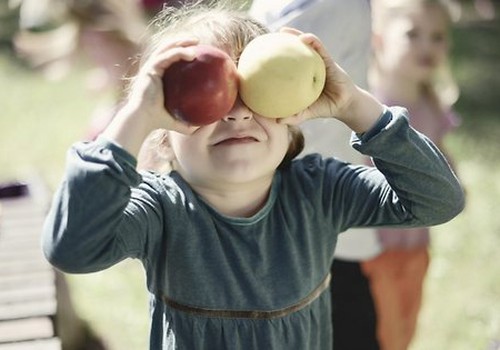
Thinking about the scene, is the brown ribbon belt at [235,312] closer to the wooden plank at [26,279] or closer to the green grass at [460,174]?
the wooden plank at [26,279]

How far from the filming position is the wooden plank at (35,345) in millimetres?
2904

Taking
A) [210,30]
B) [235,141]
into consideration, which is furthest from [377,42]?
[235,141]

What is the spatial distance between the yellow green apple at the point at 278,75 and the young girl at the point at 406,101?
128 cm

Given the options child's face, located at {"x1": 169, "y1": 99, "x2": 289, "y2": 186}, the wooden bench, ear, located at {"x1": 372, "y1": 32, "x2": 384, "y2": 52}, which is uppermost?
child's face, located at {"x1": 169, "y1": 99, "x2": 289, "y2": 186}

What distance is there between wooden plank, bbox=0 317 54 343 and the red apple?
51.9 inches

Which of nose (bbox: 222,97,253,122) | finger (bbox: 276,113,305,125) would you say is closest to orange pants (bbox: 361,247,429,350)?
finger (bbox: 276,113,305,125)

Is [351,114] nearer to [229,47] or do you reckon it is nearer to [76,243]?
[229,47]

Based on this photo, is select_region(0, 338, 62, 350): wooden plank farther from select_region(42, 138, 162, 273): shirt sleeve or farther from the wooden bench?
select_region(42, 138, 162, 273): shirt sleeve

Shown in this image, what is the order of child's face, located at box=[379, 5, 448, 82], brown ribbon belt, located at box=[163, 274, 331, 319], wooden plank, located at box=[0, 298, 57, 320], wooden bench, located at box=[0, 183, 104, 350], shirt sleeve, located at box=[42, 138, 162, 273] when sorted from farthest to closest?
child's face, located at box=[379, 5, 448, 82] → wooden plank, located at box=[0, 298, 57, 320] → wooden bench, located at box=[0, 183, 104, 350] → brown ribbon belt, located at box=[163, 274, 331, 319] → shirt sleeve, located at box=[42, 138, 162, 273]

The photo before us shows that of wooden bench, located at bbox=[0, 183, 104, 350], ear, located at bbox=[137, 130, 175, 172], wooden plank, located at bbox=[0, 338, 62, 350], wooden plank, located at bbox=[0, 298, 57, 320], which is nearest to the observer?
ear, located at bbox=[137, 130, 175, 172]

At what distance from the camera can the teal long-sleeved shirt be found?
198 cm

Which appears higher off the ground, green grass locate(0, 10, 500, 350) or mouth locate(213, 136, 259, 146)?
mouth locate(213, 136, 259, 146)

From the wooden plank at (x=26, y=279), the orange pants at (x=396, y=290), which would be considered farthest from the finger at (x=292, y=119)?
the wooden plank at (x=26, y=279)

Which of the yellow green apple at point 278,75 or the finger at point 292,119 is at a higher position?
the yellow green apple at point 278,75
